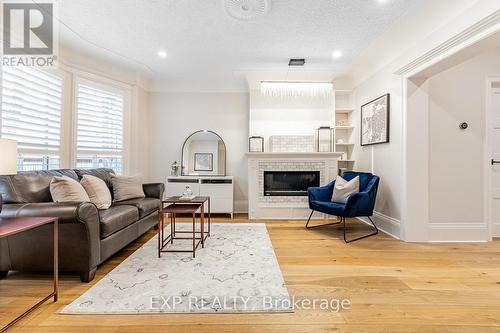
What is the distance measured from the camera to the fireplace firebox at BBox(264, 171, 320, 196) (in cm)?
438

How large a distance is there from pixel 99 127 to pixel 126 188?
51.9 inches

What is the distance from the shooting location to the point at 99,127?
3.86m

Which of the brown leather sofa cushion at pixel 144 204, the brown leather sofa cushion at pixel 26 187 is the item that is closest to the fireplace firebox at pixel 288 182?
the brown leather sofa cushion at pixel 144 204

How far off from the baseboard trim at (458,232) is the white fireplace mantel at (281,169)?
1.66m

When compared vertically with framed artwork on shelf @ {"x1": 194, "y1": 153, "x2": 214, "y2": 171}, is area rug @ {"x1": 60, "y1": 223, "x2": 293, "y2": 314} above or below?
below

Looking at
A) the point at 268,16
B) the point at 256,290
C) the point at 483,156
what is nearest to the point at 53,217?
the point at 256,290

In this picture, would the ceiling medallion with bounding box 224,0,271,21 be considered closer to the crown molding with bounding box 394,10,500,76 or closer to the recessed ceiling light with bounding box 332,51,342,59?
the recessed ceiling light with bounding box 332,51,342,59

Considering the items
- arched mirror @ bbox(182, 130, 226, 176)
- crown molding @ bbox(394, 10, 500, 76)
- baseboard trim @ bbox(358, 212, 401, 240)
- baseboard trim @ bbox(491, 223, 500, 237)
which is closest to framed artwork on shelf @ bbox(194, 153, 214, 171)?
arched mirror @ bbox(182, 130, 226, 176)

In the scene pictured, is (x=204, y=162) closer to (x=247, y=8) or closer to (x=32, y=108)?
(x=32, y=108)

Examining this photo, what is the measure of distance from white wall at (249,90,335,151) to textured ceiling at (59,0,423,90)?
2.19ft

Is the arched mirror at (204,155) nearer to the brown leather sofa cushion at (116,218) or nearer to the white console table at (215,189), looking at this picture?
the white console table at (215,189)

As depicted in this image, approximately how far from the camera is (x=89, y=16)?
2.60 metres

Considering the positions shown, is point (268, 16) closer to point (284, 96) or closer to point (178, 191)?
point (284, 96)

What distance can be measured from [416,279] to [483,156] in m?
2.14
